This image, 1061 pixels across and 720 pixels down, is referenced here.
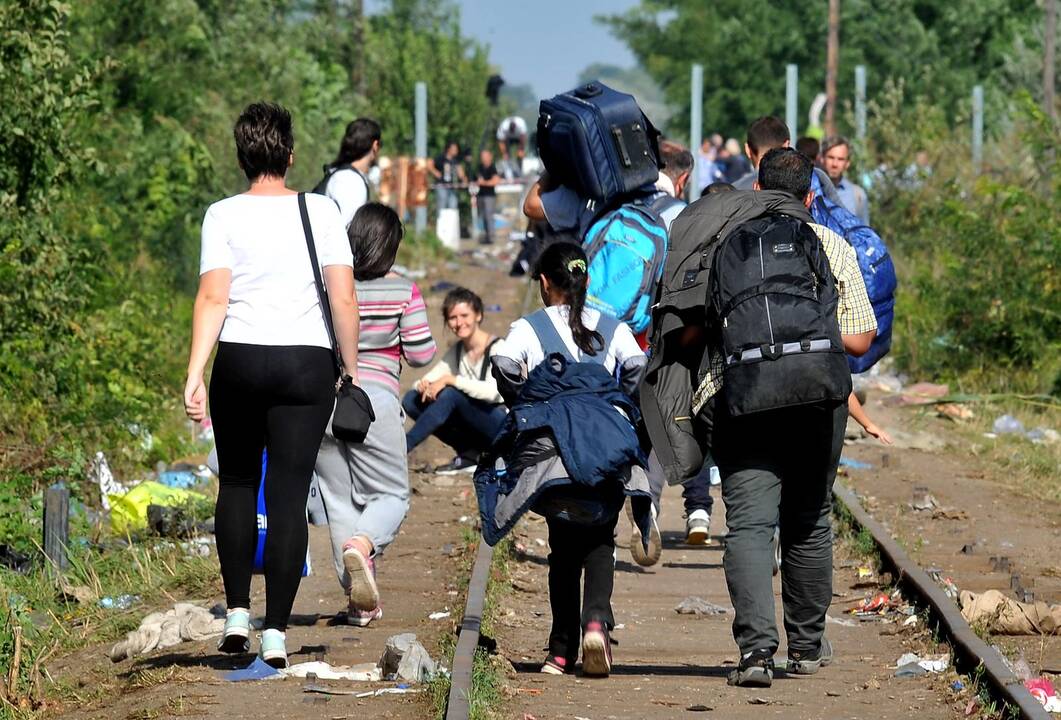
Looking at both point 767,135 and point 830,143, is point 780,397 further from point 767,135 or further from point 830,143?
point 830,143

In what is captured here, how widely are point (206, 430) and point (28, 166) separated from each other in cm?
270

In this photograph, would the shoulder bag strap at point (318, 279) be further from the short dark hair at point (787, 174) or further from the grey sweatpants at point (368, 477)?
the short dark hair at point (787, 174)

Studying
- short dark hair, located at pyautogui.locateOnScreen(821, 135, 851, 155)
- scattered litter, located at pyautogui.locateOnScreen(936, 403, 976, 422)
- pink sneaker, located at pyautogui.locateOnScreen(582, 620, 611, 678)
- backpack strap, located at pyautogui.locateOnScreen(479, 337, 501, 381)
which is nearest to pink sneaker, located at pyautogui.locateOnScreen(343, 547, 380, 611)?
pink sneaker, located at pyautogui.locateOnScreen(582, 620, 611, 678)

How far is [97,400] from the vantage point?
12141 millimetres

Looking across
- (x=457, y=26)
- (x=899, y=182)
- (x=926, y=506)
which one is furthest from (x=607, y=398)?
(x=457, y=26)

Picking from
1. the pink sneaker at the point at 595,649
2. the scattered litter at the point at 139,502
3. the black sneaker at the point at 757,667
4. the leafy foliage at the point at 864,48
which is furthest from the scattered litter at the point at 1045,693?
the leafy foliage at the point at 864,48

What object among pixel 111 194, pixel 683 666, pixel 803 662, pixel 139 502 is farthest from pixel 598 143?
pixel 111 194

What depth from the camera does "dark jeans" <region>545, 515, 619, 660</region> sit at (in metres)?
6.45

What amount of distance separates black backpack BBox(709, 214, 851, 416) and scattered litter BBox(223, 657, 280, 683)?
1933 millimetres

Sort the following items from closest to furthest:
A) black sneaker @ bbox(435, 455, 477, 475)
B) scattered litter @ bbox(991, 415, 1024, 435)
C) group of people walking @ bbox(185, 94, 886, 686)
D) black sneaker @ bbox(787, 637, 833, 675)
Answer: group of people walking @ bbox(185, 94, 886, 686) < black sneaker @ bbox(787, 637, 833, 675) < black sneaker @ bbox(435, 455, 477, 475) < scattered litter @ bbox(991, 415, 1024, 435)

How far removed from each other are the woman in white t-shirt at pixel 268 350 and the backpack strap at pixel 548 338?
0.72 meters

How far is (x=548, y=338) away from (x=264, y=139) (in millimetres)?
1278

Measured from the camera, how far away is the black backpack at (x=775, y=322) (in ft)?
19.7

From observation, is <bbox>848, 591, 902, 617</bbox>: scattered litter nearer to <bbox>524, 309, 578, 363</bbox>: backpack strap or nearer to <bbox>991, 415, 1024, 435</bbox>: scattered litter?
<bbox>524, 309, 578, 363</bbox>: backpack strap
